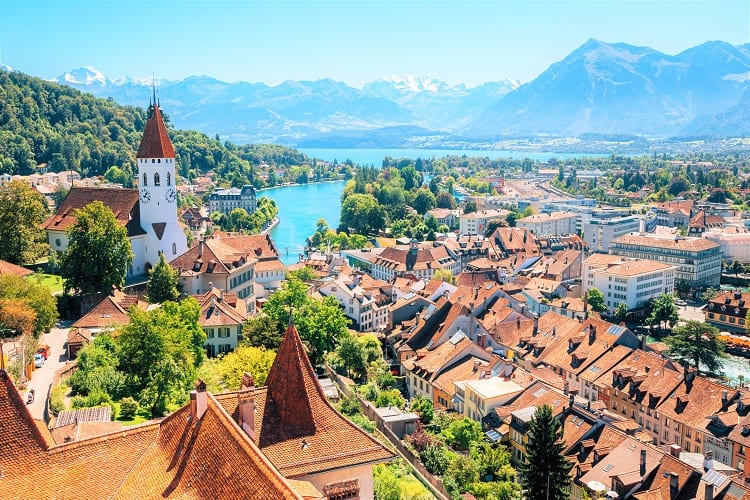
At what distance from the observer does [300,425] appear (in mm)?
15680

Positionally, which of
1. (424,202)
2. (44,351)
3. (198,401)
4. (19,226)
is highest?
(198,401)

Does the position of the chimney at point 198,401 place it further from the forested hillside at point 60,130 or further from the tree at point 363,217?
the forested hillside at point 60,130

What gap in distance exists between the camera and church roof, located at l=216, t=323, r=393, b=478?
1517 centimetres

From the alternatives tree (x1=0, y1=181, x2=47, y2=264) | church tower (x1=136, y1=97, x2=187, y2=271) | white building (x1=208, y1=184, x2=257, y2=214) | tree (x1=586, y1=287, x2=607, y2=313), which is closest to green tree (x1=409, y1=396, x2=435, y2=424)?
church tower (x1=136, y1=97, x2=187, y2=271)

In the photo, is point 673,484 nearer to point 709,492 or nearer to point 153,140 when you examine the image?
point 709,492

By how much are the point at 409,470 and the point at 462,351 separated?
16.1m

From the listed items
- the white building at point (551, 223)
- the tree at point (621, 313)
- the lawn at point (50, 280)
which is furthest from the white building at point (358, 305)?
the white building at point (551, 223)

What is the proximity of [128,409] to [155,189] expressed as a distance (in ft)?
79.0

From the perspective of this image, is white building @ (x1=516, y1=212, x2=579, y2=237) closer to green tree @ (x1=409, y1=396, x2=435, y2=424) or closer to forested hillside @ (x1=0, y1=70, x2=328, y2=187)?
forested hillside @ (x1=0, y1=70, x2=328, y2=187)

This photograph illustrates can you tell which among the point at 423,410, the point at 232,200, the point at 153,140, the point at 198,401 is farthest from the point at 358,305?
the point at 232,200

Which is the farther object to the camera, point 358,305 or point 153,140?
point 358,305

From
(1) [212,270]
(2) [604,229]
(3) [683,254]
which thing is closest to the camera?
(1) [212,270]

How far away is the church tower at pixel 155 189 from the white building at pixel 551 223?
72639mm

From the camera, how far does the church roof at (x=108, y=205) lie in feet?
154
